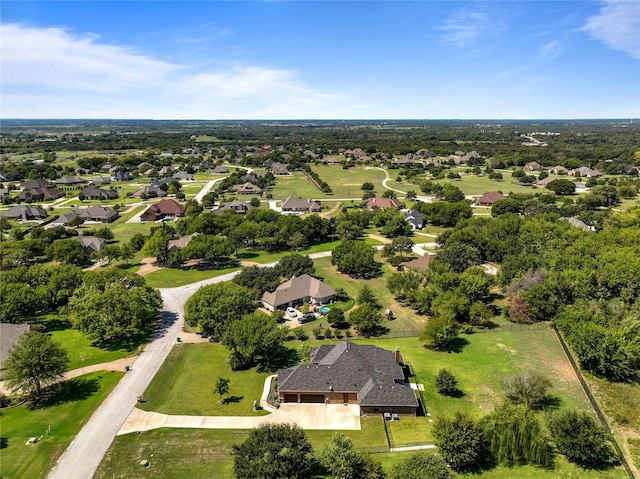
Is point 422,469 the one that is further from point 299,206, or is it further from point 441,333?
point 299,206

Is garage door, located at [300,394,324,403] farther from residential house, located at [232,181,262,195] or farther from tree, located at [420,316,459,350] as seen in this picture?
residential house, located at [232,181,262,195]

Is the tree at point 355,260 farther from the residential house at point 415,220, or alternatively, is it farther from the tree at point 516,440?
the tree at point 516,440

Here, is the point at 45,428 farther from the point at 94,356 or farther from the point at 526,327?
the point at 526,327

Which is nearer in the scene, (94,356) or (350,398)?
(350,398)

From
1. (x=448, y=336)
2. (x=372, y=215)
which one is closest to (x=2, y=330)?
(x=448, y=336)

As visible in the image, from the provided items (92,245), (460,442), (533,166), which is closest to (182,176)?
(92,245)

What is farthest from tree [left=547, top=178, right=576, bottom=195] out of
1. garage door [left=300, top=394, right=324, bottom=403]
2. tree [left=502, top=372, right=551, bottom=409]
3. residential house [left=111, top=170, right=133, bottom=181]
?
residential house [left=111, top=170, right=133, bottom=181]

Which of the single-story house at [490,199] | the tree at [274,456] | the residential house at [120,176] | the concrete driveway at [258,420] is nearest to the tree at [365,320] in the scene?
the concrete driveway at [258,420]
